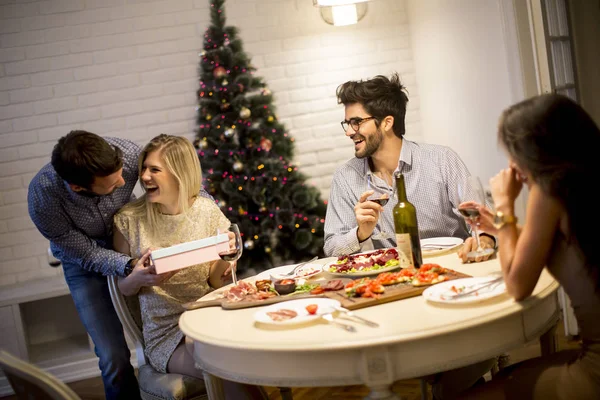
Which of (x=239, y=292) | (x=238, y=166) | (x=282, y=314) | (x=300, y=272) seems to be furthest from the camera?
(x=238, y=166)

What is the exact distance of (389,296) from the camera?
1.78 m

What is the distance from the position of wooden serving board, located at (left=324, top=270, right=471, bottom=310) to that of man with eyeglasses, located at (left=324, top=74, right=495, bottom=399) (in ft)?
1.97

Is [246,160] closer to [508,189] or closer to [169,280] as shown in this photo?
[169,280]

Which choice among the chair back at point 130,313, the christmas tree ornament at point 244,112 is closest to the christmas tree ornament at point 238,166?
the christmas tree ornament at point 244,112

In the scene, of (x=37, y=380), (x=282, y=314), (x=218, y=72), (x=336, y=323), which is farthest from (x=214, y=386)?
(x=218, y=72)

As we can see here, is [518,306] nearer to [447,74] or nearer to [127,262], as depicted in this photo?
[127,262]

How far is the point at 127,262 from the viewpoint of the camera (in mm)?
2479

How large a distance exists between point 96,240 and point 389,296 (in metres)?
1.52

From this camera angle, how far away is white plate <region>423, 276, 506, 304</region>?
5.33 ft

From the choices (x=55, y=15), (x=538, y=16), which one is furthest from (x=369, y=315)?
(x=55, y=15)

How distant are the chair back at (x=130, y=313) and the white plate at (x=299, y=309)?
85 cm

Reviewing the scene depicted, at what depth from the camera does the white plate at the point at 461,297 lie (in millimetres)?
1626

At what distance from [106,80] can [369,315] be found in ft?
12.6

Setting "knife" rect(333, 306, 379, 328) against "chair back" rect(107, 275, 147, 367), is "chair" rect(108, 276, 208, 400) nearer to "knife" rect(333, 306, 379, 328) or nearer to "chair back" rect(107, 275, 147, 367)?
"chair back" rect(107, 275, 147, 367)
